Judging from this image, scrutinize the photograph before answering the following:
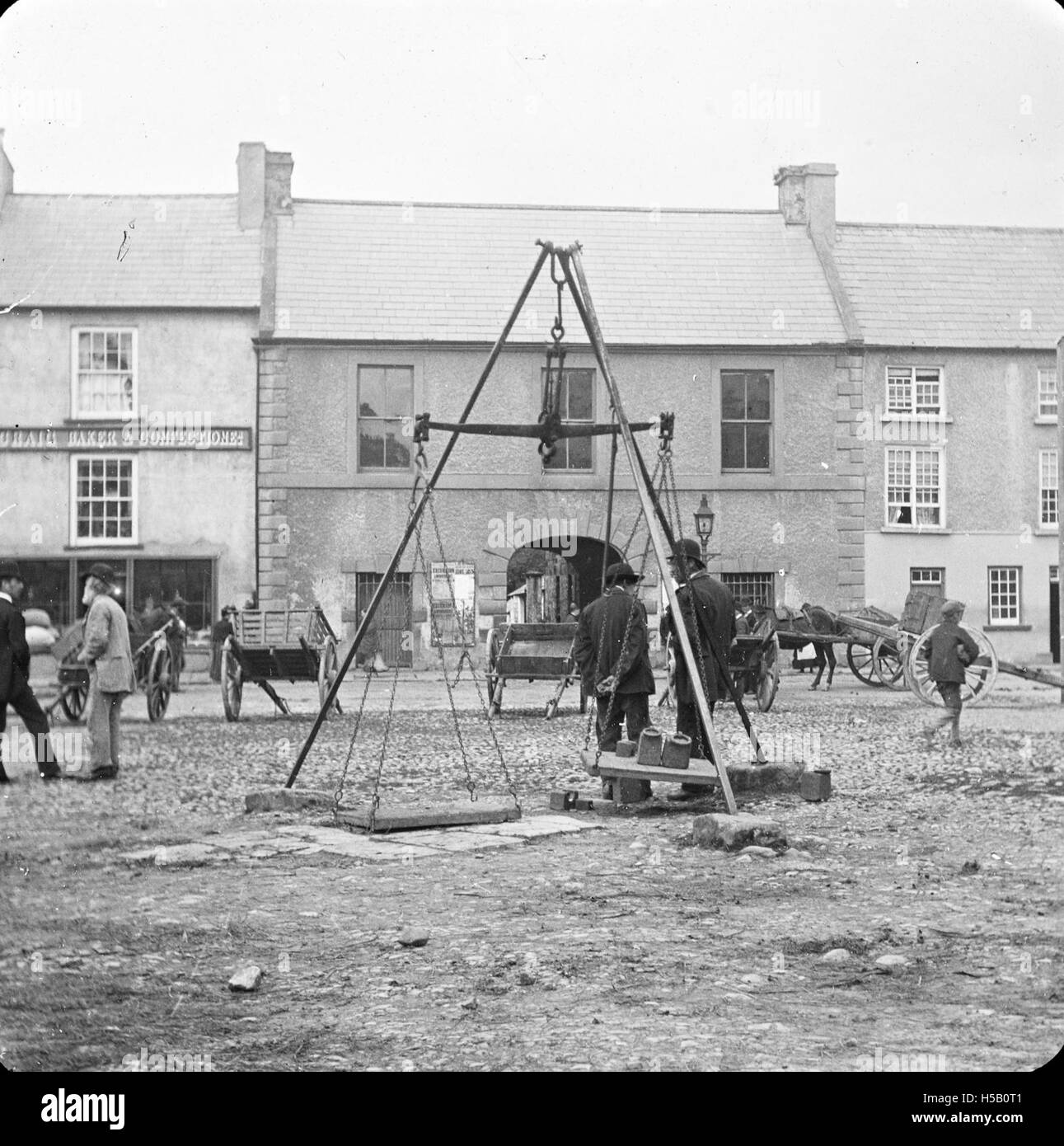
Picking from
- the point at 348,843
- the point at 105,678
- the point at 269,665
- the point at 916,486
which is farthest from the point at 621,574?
the point at 916,486

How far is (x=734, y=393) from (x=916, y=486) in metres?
4.52

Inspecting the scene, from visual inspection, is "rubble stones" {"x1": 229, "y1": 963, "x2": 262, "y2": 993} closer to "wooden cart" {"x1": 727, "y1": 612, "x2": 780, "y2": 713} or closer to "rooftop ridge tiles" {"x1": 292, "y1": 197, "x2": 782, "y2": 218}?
"wooden cart" {"x1": 727, "y1": 612, "x2": 780, "y2": 713}

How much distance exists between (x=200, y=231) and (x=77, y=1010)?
2814 cm

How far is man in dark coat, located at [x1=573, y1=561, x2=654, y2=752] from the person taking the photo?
1162 cm

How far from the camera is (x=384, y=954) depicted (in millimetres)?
6129

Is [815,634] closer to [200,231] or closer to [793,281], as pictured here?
[793,281]

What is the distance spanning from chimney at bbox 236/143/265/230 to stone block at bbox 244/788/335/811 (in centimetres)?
2324

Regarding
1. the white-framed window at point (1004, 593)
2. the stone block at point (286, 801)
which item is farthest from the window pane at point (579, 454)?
the stone block at point (286, 801)

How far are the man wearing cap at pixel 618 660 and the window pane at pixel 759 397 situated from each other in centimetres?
2000

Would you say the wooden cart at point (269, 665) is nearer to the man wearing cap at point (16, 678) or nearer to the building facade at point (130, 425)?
the man wearing cap at point (16, 678)

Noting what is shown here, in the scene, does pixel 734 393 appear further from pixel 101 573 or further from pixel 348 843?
pixel 348 843

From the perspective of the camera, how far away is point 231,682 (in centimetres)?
1844

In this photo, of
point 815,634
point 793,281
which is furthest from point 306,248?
point 815,634

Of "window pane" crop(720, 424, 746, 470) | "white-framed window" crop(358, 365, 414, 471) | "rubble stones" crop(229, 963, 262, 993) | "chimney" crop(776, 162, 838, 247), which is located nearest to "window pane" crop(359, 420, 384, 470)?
"white-framed window" crop(358, 365, 414, 471)
